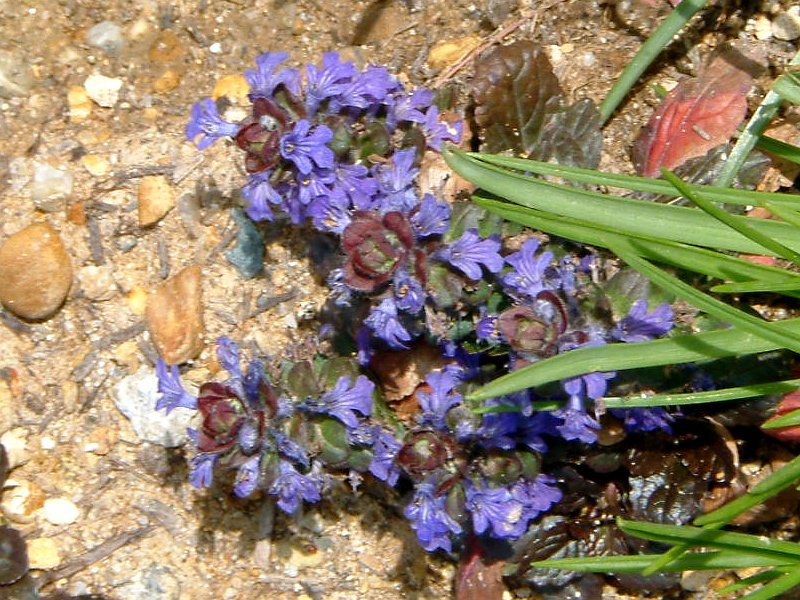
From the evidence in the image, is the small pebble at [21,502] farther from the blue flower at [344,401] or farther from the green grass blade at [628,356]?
the green grass blade at [628,356]

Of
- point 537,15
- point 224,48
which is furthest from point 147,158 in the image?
point 537,15

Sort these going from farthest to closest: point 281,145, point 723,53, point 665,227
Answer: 1. point 723,53
2. point 281,145
3. point 665,227

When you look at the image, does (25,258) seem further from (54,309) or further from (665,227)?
(665,227)

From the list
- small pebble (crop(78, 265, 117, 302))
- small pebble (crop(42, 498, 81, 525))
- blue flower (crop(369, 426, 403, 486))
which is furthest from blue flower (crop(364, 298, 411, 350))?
small pebble (crop(42, 498, 81, 525))

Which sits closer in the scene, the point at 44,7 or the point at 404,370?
the point at 404,370

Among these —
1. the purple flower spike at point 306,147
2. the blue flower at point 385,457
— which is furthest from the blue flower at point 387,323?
the purple flower spike at point 306,147
